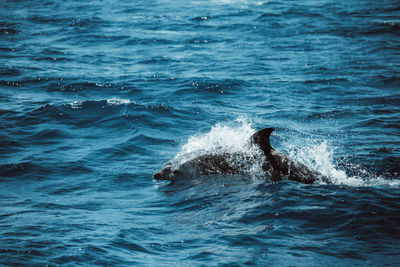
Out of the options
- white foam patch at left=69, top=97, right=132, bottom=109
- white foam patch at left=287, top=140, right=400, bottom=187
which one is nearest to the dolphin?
white foam patch at left=287, top=140, right=400, bottom=187

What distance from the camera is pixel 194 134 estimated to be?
16.1 meters

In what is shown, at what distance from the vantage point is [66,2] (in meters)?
Result: 44.1

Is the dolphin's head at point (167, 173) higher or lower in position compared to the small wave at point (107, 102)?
lower

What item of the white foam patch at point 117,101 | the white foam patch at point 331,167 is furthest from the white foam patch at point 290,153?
the white foam patch at point 117,101

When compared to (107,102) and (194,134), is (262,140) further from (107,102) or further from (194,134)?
(107,102)

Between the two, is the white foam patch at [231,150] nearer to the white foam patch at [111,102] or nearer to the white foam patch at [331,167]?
the white foam patch at [331,167]

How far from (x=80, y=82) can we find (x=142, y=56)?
6136 mm

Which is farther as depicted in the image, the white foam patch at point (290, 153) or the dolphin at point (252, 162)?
the white foam patch at point (290, 153)

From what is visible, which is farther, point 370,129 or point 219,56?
point 219,56

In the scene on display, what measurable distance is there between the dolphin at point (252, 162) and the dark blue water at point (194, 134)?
28cm

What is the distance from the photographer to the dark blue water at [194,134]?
28.9 ft

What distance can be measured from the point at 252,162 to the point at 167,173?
7.07 ft

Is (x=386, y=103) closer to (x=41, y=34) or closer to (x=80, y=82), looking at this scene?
(x=80, y=82)

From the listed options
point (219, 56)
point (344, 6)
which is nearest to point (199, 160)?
point (219, 56)
